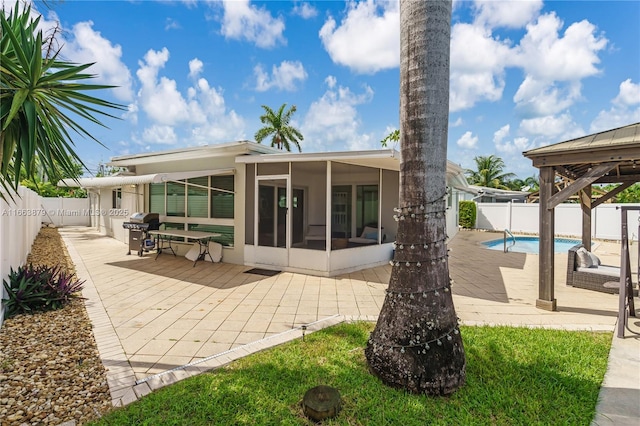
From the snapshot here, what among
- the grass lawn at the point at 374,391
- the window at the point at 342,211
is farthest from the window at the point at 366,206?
the grass lawn at the point at 374,391

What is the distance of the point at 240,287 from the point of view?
25.7 feet

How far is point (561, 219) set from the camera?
21.7 m

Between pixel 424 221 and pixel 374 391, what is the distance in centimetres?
196

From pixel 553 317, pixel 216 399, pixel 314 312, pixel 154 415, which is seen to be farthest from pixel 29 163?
pixel 553 317

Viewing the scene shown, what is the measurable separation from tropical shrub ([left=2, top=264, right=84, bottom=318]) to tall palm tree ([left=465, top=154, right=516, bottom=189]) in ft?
146

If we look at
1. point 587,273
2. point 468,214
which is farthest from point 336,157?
point 468,214

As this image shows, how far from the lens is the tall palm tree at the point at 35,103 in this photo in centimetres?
292

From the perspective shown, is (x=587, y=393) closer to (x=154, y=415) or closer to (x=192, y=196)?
(x=154, y=415)

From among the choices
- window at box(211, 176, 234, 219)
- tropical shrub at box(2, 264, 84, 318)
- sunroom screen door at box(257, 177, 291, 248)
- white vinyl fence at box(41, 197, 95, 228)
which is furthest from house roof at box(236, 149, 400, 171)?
white vinyl fence at box(41, 197, 95, 228)

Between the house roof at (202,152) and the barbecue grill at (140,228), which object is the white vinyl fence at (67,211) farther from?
the barbecue grill at (140,228)

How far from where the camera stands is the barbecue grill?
39.2 feet

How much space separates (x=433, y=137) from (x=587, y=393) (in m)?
3.37

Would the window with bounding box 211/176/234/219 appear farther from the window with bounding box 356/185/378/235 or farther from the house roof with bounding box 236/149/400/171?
the window with bounding box 356/185/378/235

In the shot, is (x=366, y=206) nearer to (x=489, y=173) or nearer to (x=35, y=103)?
(x=35, y=103)
